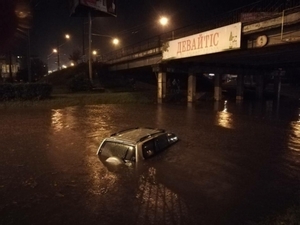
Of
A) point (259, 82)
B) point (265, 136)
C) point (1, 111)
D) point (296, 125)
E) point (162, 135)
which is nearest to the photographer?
point (162, 135)

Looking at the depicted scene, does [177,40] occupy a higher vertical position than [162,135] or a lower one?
higher

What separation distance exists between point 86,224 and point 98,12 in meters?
43.0

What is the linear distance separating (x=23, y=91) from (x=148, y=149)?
2232 cm

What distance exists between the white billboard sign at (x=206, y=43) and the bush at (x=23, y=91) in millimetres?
13736

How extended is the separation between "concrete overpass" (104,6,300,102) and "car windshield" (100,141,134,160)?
41.3 feet

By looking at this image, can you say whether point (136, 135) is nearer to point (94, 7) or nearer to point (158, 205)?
point (158, 205)

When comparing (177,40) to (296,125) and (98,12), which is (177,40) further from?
(98,12)

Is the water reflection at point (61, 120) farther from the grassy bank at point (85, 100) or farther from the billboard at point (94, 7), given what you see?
the billboard at point (94, 7)

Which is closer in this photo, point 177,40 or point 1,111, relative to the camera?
point 1,111

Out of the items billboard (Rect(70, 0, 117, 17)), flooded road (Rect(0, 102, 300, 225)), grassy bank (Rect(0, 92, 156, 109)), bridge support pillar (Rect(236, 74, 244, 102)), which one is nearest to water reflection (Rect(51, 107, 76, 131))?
flooded road (Rect(0, 102, 300, 225))

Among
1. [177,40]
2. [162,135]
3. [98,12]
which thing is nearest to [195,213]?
[162,135]

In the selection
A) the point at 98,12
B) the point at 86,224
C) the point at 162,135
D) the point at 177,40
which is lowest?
the point at 86,224

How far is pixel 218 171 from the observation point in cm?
898

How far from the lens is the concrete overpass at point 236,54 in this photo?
16.4 metres
